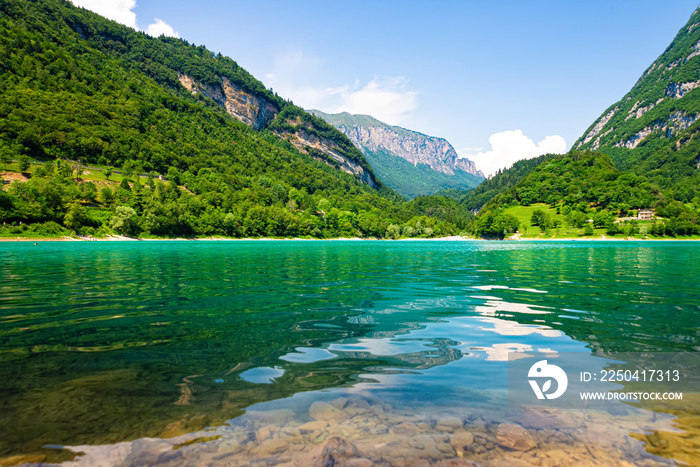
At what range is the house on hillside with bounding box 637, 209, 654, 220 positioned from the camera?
188000 millimetres

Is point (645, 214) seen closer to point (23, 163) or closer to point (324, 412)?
point (324, 412)

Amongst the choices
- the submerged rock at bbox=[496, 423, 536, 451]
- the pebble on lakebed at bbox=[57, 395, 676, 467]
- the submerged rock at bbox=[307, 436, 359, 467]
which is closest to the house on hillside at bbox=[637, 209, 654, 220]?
the pebble on lakebed at bbox=[57, 395, 676, 467]

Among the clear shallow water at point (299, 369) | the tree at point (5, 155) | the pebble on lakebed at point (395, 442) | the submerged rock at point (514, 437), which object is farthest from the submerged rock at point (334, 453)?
the tree at point (5, 155)

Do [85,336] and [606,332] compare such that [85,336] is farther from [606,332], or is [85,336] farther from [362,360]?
[606,332]

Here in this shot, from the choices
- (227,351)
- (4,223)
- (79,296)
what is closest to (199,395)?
(227,351)

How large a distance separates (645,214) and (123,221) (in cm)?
25837

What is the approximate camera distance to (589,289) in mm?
19297

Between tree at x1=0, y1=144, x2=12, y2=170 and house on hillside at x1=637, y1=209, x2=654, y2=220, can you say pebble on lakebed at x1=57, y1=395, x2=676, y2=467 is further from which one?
house on hillside at x1=637, y1=209, x2=654, y2=220

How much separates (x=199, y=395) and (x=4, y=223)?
125 metres

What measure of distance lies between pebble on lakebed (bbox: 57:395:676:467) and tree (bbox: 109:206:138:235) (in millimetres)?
130139

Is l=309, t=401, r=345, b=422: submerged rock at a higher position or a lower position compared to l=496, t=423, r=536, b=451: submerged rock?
lower

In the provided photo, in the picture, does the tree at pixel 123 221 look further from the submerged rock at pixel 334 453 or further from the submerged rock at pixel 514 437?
the submerged rock at pixel 514 437

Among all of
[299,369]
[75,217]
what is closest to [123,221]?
[75,217]

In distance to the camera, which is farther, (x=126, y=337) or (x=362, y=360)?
(x=126, y=337)
